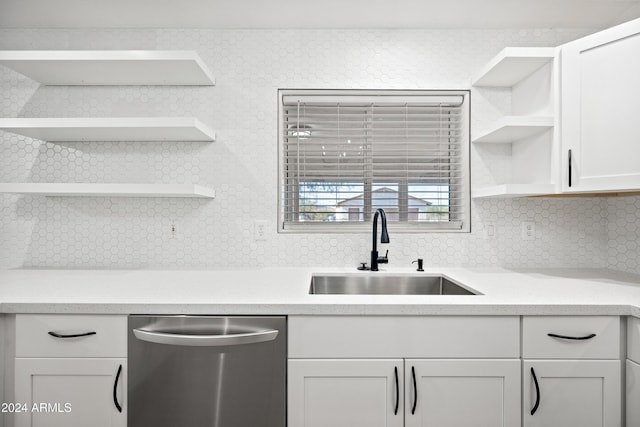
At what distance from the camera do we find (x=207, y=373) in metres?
1.37

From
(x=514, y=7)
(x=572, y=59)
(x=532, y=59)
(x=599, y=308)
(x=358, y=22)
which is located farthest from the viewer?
(x=358, y=22)

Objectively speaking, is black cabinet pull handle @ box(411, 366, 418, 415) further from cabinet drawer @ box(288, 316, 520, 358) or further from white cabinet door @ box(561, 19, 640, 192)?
white cabinet door @ box(561, 19, 640, 192)

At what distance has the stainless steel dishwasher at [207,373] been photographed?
1.37m

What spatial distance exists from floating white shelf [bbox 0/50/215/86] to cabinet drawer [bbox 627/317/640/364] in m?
2.16

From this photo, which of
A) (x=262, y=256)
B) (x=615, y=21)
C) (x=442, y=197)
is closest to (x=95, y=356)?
(x=262, y=256)

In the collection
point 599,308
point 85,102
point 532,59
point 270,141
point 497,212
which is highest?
point 532,59

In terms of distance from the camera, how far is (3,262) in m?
2.12

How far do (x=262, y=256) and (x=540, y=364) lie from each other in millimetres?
1437

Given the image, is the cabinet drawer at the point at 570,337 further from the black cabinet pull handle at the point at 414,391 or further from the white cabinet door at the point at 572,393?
the black cabinet pull handle at the point at 414,391

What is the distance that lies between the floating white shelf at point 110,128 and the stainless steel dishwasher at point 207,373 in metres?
0.93

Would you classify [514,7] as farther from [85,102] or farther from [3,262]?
[3,262]

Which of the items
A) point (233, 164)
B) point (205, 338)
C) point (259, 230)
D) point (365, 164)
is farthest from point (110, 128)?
point (365, 164)

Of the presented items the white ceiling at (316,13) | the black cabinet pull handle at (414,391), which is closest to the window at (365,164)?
the white ceiling at (316,13)

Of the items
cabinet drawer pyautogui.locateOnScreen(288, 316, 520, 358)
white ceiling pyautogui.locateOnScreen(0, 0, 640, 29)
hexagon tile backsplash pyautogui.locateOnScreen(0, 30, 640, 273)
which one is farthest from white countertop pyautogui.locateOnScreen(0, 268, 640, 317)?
white ceiling pyautogui.locateOnScreen(0, 0, 640, 29)
